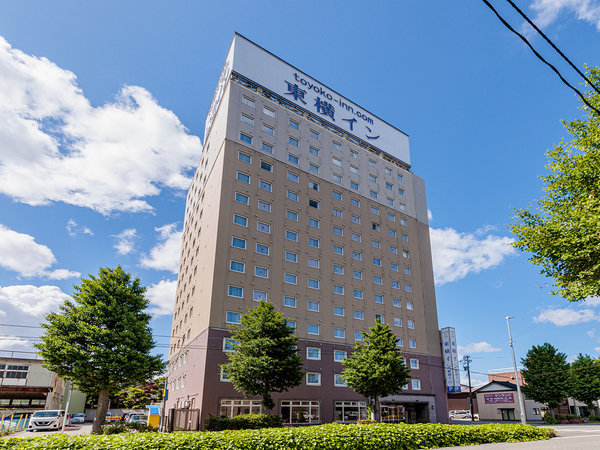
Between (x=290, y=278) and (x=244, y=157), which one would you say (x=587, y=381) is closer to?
(x=290, y=278)

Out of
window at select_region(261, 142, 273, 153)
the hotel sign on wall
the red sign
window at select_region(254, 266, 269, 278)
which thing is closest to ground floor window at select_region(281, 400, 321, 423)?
window at select_region(254, 266, 269, 278)

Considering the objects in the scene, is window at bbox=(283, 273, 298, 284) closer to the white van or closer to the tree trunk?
the tree trunk

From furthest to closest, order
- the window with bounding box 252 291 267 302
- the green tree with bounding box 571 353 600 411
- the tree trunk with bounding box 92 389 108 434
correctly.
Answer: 1. the green tree with bounding box 571 353 600 411
2. the window with bounding box 252 291 267 302
3. the tree trunk with bounding box 92 389 108 434

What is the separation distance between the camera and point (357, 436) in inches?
696

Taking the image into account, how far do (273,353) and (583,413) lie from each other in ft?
234

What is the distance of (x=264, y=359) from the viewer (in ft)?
88.0

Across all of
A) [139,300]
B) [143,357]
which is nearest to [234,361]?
[143,357]

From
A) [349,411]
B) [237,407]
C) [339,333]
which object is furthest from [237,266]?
[349,411]

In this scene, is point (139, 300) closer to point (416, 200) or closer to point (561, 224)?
point (561, 224)

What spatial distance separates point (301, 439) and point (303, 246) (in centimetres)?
2849

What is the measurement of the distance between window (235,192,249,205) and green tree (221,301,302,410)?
15699 mm

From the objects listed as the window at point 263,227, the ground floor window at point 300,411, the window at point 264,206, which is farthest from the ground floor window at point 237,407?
the window at point 264,206

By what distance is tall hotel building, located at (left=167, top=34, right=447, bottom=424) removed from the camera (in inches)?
1490

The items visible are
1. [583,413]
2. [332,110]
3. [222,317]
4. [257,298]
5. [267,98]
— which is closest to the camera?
[222,317]
